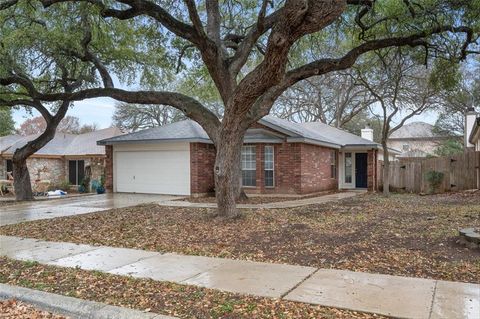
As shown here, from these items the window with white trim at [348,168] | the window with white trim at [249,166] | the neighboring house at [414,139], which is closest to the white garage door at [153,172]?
the window with white trim at [249,166]

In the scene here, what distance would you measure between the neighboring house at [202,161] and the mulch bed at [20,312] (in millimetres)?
12475

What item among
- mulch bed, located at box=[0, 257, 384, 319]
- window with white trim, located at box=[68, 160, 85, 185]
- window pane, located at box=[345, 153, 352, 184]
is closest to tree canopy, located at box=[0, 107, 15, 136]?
window with white trim, located at box=[68, 160, 85, 185]

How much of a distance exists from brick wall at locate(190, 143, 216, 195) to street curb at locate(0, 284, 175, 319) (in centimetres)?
1212

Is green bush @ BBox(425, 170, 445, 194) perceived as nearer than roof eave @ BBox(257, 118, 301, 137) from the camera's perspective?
No

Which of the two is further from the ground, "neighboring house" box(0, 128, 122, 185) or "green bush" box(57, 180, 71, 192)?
"neighboring house" box(0, 128, 122, 185)

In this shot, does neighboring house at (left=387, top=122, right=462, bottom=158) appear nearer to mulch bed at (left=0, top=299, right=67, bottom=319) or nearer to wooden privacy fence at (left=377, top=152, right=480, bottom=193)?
wooden privacy fence at (left=377, top=152, right=480, bottom=193)

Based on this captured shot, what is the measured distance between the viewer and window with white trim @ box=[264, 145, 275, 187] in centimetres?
1817

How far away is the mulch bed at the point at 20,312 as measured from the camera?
15.6 feet

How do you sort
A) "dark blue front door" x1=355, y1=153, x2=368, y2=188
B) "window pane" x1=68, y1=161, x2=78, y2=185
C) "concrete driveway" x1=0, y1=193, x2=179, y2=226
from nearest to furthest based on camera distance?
"concrete driveway" x1=0, y1=193, x2=179, y2=226, "dark blue front door" x1=355, y1=153, x2=368, y2=188, "window pane" x1=68, y1=161, x2=78, y2=185

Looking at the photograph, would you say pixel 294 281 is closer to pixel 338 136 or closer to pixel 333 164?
pixel 333 164

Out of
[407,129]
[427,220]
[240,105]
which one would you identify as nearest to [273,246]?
[240,105]

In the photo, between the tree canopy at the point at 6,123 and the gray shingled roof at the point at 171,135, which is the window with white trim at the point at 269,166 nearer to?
the gray shingled roof at the point at 171,135

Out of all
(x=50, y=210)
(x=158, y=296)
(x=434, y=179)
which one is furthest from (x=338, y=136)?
(x=158, y=296)

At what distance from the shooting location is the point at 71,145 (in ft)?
89.6
